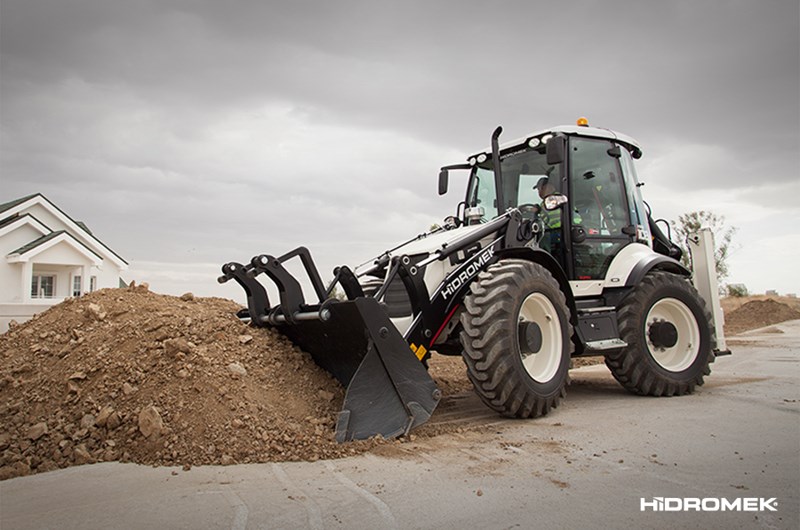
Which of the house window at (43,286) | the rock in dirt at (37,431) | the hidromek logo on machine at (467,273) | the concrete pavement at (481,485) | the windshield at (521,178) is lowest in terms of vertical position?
the concrete pavement at (481,485)

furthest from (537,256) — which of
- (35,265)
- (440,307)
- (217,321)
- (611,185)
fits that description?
(35,265)

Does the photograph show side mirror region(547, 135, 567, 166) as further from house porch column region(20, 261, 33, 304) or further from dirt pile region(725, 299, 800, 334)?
house porch column region(20, 261, 33, 304)

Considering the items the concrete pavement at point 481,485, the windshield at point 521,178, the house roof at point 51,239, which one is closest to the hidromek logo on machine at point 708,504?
the concrete pavement at point 481,485

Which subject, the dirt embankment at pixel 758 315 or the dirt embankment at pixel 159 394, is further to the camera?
the dirt embankment at pixel 758 315

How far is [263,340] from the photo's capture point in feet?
16.8

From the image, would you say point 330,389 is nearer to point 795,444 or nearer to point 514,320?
point 514,320

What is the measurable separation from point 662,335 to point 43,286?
18528 mm

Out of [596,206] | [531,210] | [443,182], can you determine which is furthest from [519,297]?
[443,182]

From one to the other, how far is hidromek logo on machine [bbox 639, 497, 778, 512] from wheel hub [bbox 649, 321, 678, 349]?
369cm

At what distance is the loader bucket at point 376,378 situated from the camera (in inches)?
172

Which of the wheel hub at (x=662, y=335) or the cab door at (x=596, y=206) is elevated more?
the cab door at (x=596, y=206)

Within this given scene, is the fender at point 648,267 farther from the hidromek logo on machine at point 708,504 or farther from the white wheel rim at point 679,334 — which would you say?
the hidromek logo on machine at point 708,504

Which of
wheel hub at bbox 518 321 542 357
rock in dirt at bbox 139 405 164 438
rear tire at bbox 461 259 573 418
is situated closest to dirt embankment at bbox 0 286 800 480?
rock in dirt at bbox 139 405 164 438

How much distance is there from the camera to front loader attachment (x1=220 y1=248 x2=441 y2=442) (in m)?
4.40
